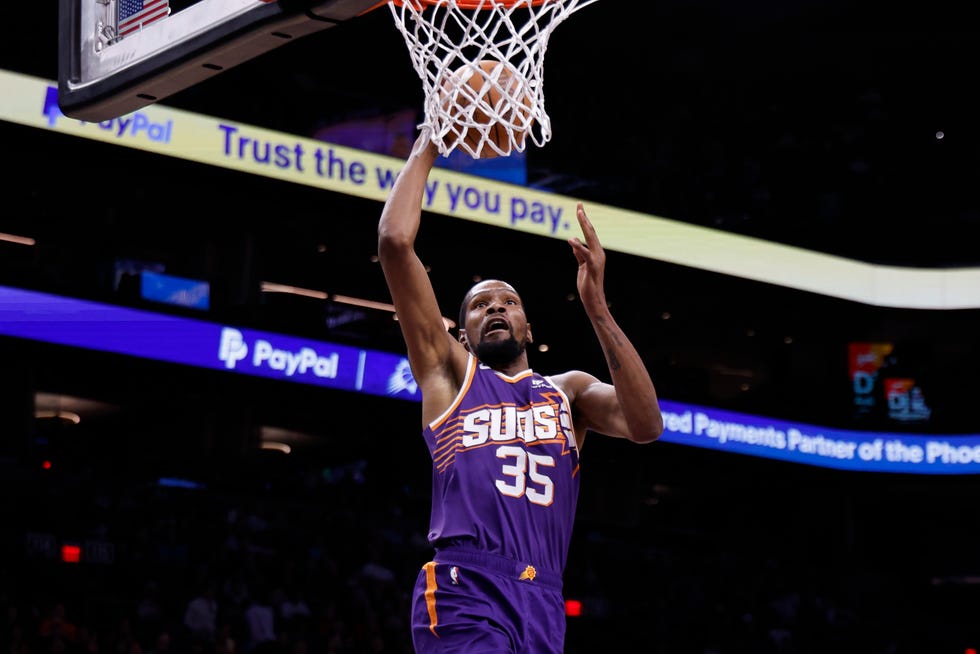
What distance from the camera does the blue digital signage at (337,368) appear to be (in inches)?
518

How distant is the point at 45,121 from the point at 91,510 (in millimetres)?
4585

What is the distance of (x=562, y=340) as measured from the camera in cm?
1892

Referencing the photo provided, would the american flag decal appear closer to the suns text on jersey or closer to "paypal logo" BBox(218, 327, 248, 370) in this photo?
the suns text on jersey

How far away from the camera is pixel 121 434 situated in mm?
18109

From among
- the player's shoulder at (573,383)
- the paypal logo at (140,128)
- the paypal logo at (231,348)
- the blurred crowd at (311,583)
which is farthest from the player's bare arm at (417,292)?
the paypal logo at (231,348)

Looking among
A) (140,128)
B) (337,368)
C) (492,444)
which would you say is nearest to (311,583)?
(337,368)

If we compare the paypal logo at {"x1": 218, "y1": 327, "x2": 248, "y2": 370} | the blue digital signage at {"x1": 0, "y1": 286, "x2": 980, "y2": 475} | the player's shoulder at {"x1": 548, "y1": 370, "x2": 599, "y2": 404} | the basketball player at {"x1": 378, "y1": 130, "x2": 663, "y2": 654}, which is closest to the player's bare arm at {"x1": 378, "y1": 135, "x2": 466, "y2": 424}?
the basketball player at {"x1": 378, "y1": 130, "x2": 663, "y2": 654}

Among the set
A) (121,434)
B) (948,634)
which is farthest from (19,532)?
(948,634)

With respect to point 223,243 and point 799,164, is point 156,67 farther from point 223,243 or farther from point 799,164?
point 799,164

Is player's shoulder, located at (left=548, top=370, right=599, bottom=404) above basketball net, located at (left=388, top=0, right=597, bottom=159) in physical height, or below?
below

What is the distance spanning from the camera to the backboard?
3.48 m

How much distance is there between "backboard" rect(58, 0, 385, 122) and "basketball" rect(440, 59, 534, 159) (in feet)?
1.27

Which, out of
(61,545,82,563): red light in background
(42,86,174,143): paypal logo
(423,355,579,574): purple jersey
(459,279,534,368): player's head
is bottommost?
(423,355,579,574): purple jersey

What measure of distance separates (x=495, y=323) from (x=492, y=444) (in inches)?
15.1
